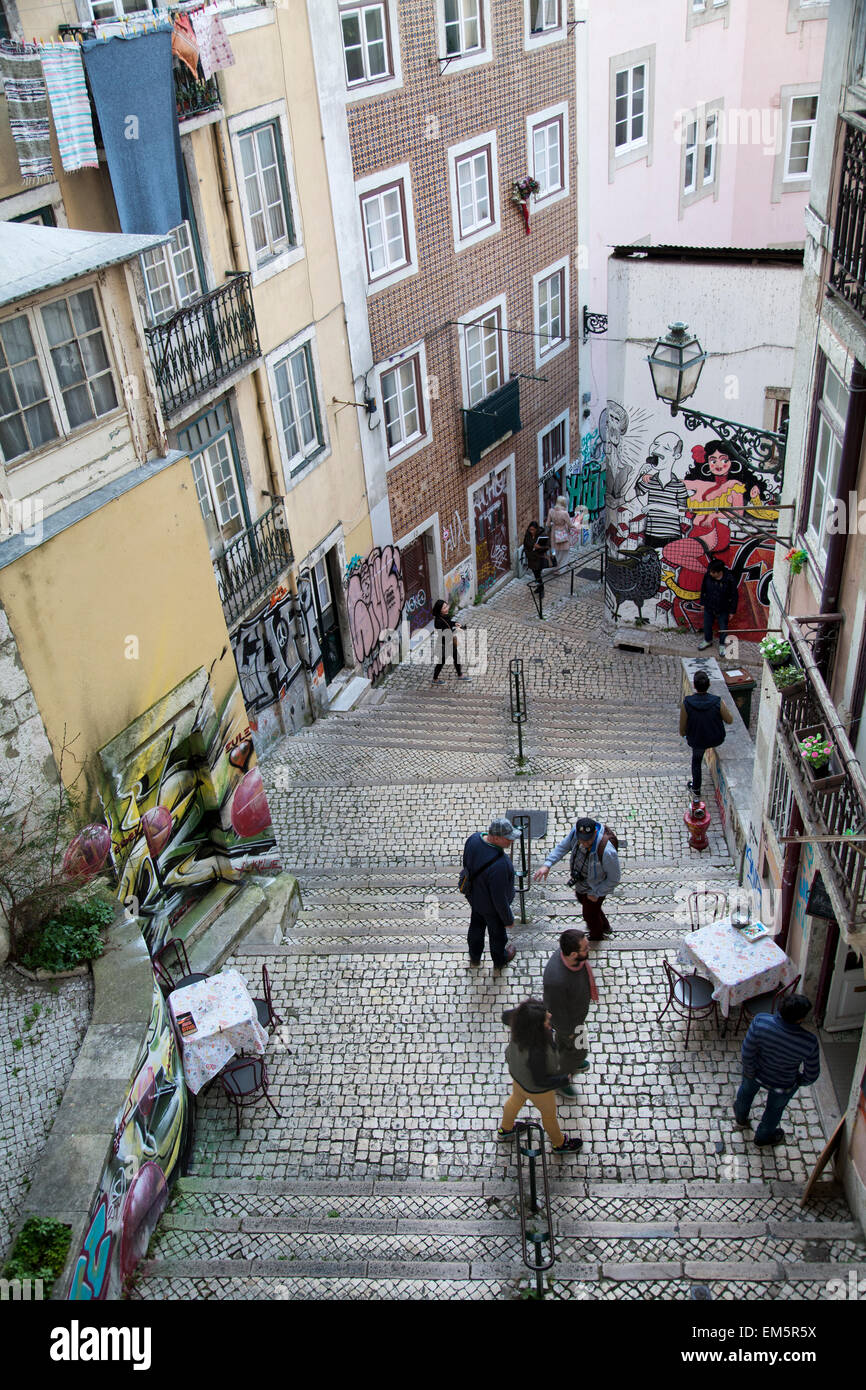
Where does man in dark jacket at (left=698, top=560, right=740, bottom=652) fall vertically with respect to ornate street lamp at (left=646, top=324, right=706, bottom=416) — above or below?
below

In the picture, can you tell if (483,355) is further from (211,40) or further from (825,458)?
(825,458)

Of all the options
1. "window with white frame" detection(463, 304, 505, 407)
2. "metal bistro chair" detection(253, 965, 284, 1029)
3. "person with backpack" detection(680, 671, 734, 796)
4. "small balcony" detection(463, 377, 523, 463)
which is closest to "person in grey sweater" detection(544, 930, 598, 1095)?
"metal bistro chair" detection(253, 965, 284, 1029)

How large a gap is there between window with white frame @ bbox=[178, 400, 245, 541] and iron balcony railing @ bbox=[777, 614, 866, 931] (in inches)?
310

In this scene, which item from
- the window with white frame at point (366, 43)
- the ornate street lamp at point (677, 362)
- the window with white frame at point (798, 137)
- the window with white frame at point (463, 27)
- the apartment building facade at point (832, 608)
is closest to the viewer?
the apartment building facade at point (832, 608)

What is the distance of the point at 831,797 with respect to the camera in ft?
24.4

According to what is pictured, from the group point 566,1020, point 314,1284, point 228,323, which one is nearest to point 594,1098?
point 566,1020

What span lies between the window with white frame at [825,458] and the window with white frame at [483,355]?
41.9 feet

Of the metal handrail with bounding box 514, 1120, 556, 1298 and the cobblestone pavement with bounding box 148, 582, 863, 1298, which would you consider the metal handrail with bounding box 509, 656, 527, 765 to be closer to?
the cobblestone pavement with bounding box 148, 582, 863, 1298

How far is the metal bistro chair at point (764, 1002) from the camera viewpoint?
359 inches

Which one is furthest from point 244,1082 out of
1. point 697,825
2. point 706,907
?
point 697,825

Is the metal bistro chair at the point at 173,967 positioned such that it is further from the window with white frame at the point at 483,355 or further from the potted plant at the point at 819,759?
the window with white frame at the point at 483,355

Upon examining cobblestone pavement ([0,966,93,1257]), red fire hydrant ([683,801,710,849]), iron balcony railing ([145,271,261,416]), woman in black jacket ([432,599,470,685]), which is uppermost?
iron balcony railing ([145,271,261,416])

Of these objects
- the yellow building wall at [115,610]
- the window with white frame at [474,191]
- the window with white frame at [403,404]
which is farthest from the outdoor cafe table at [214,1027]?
the window with white frame at [474,191]

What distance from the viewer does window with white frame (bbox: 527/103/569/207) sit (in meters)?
20.8
